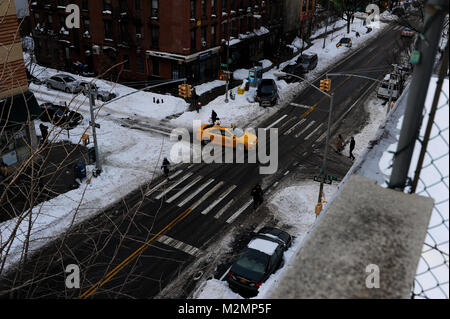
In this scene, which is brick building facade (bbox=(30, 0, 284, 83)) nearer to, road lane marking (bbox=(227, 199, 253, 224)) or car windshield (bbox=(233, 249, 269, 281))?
road lane marking (bbox=(227, 199, 253, 224))

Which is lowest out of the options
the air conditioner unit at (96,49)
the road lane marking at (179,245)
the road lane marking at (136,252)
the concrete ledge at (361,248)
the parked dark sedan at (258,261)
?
the road lane marking at (179,245)

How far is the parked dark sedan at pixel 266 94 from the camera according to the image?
4031 cm

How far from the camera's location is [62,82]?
43.2 metres

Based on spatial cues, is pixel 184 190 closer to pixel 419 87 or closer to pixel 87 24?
pixel 419 87

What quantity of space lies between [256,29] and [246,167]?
30.5 metres

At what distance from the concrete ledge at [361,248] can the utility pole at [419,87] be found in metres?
0.21

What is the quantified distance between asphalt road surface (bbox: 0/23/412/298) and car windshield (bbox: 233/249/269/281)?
8.81 ft

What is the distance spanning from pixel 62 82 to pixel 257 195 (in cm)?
2821

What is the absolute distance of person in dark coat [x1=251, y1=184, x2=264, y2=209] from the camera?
24297mm

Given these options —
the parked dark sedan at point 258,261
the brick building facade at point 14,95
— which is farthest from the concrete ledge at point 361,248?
the brick building facade at point 14,95

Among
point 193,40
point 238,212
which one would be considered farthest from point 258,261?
point 193,40

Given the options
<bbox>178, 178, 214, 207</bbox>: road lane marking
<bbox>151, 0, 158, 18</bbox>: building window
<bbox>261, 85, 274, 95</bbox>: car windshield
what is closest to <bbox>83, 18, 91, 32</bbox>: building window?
<bbox>151, 0, 158, 18</bbox>: building window

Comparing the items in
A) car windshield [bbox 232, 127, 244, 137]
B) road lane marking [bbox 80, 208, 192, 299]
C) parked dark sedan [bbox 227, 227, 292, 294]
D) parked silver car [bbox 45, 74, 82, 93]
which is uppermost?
parked silver car [bbox 45, 74, 82, 93]

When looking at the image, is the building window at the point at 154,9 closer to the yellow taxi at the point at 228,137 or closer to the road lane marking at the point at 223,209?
the yellow taxi at the point at 228,137
